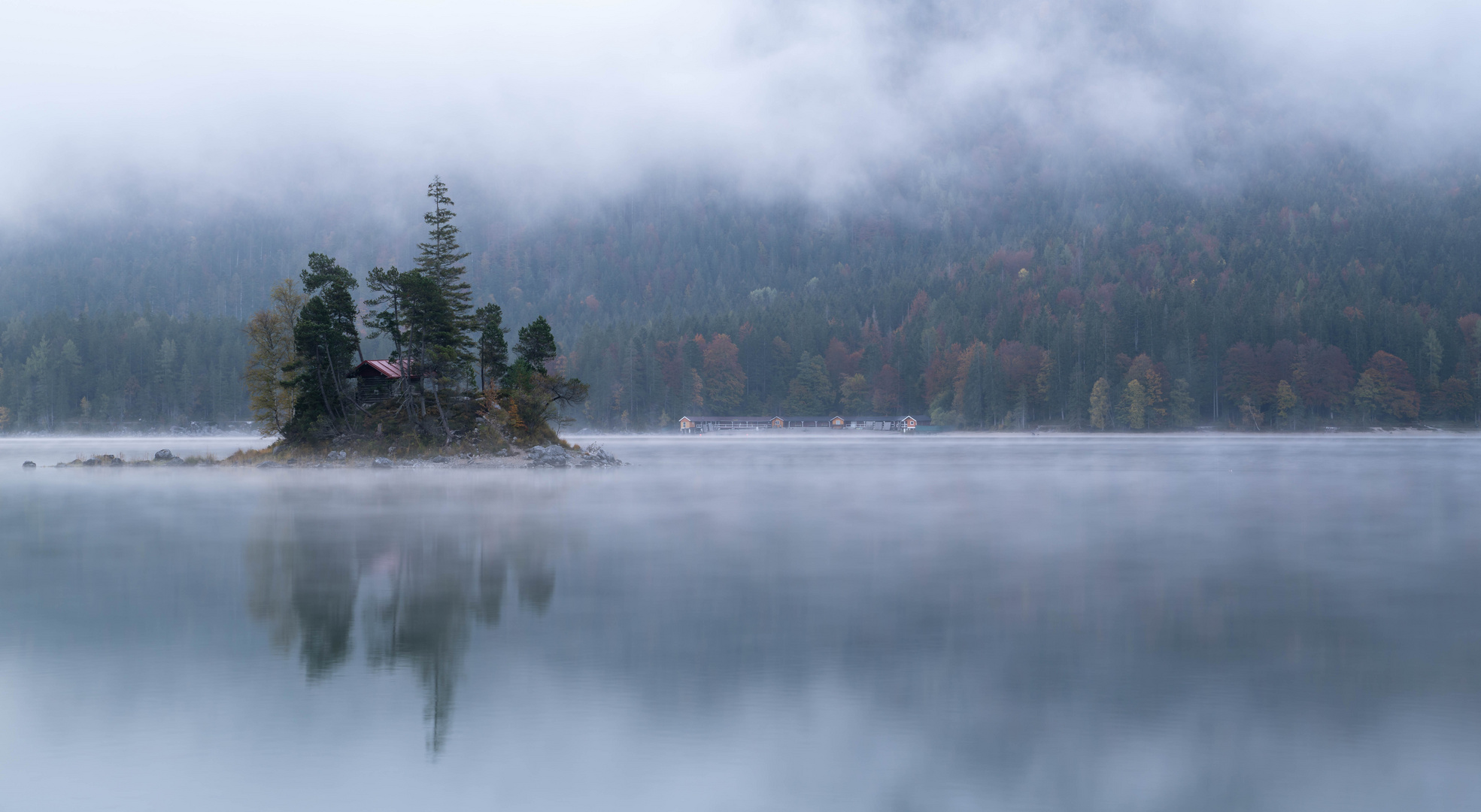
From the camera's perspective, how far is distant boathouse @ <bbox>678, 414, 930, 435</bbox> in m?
172

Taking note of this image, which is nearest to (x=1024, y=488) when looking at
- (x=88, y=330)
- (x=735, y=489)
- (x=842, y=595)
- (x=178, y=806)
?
(x=735, y=489)

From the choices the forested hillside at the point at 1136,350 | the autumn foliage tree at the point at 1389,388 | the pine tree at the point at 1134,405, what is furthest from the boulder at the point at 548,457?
the autumn foliage tree at the point at 1389,388

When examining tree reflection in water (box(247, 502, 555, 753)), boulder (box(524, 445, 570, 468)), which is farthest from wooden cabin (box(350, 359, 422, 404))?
tree reflection in water (box(247, 502, 555, 753))

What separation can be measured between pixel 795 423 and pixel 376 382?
379 ft

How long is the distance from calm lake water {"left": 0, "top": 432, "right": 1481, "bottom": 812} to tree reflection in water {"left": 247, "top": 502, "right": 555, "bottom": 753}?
0.11m

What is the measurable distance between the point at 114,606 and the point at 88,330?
176 meters

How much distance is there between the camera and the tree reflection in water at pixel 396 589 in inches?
546

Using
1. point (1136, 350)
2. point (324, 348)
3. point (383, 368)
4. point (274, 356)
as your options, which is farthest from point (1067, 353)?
point (324, 348)

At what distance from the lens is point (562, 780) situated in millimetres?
9398

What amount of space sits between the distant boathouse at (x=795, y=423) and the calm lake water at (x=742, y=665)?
14033 cm

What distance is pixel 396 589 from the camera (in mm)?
19250

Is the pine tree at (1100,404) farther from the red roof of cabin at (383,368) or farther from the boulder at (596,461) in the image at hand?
the red roof of cabin at (383,368)

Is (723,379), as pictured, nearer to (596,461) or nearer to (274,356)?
(274,356)

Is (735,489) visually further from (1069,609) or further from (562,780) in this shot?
(562,780)
